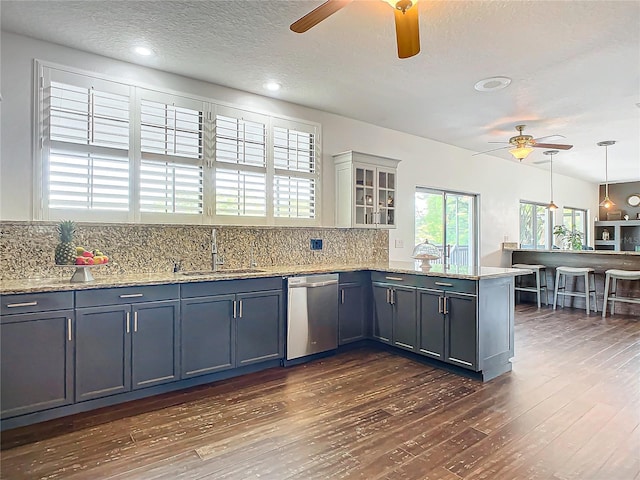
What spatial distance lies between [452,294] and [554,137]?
3.84 meters

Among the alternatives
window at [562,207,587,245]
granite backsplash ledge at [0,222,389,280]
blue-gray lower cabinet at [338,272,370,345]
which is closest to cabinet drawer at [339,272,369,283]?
blue-gray lower cabinet at [338,272,370,345]

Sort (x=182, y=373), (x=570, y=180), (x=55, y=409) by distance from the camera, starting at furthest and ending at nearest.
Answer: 1. (x=570, y=180)
2. (x=182, y=373)
3. (x=55, y=409)

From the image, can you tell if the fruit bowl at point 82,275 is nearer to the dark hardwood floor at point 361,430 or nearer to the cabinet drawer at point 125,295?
the cabinet drawer at point 125,295

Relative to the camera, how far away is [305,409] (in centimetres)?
273

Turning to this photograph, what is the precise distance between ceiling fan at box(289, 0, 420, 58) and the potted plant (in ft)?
27.8

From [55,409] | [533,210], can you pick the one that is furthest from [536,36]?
[533,210]

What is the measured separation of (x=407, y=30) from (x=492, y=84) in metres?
2.14

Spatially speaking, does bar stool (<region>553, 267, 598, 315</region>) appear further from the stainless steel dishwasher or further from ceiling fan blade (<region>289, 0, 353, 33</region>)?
ceiling fan blade (<region>289, 0, 353, 33</region>)

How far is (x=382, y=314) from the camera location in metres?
4.11

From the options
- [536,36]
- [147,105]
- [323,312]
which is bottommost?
[323,312]

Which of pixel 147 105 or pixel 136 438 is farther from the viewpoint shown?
pixel 147 105

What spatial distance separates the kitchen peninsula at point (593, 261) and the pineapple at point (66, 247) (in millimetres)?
7063

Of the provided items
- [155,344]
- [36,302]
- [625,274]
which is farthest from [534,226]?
[36,302]

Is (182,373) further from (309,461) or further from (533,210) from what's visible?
(533,210)
